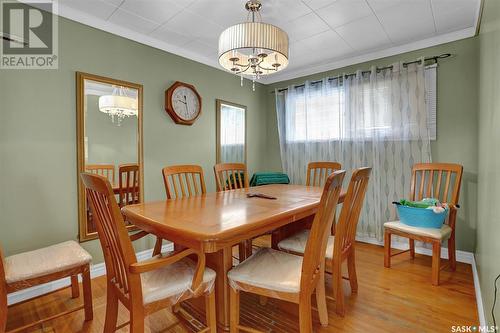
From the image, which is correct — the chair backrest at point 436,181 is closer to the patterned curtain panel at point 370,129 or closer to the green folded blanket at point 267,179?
the patterned curtain panel at point 370,129

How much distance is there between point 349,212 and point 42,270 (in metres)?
1.94

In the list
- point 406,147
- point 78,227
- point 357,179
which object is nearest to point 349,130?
point 406,147

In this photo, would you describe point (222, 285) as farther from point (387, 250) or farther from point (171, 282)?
point (387, 250)

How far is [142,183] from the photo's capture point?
268 cm

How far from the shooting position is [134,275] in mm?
1103

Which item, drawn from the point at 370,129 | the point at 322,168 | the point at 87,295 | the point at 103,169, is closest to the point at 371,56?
the point at 370,129

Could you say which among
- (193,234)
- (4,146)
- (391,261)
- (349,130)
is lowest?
(391,261)

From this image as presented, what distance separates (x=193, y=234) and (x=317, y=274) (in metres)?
0.79

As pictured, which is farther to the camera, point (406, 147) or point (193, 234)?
point (406, 147)

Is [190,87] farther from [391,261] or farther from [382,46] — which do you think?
[391,261]

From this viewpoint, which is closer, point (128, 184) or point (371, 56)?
point (128, 184)

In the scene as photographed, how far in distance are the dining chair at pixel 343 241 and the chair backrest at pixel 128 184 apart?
1.62 m

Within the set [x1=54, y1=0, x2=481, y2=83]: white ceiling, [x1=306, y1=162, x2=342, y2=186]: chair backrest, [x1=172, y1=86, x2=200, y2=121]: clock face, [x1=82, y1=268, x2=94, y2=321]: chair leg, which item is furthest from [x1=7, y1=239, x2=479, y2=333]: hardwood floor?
[x1=54, y1=0, x2=481, y2=83]: white ceiling

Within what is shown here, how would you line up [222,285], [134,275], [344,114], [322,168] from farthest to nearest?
[344,114], [322,168], [222,285], [134,275]
